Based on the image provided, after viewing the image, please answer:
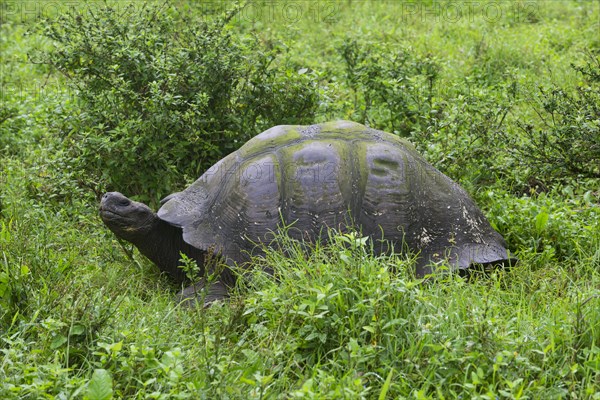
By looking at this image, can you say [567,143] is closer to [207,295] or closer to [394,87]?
[394,87]

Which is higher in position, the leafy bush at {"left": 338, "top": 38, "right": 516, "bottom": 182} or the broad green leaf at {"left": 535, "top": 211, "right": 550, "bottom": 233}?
the leafy bush at {"left": 338, "top": 38, "right": 516, "bottom": 182}

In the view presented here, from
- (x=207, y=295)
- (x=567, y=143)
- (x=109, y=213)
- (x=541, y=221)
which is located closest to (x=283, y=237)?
(x=207, y=295)

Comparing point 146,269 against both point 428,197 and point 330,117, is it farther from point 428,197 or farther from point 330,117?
point 330,117

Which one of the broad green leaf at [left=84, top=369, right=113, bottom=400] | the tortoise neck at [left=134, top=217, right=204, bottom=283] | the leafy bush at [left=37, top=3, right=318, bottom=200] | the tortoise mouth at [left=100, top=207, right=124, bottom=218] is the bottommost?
the tortoise neck at [left=134, top=217, right=204, bottom=283]

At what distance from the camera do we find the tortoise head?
4098mm

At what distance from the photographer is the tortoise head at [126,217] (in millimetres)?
4098

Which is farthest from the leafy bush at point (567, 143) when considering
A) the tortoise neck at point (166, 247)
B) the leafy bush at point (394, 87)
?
the tortoise neck at point (166, 247)

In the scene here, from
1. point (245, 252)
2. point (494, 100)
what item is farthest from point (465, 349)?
point (494, 100)

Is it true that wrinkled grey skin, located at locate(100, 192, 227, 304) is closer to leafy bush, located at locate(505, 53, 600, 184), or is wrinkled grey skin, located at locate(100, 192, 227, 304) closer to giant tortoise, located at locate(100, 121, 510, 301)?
giant tortoise, located at locate(100, 121, 510, 301)

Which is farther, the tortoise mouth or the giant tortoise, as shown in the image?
the tortoise mouth

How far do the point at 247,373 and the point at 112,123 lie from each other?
8.59ft

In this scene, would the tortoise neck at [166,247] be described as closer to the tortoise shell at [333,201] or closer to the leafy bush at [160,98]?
the tortoise shell at [333,201]

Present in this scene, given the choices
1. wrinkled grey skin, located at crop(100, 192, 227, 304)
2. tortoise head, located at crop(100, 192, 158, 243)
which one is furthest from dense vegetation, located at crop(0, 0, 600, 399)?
tortoise head, located at crop(100, 192, 158, 243)

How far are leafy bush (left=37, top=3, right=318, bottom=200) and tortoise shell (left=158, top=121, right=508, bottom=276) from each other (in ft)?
2.20
